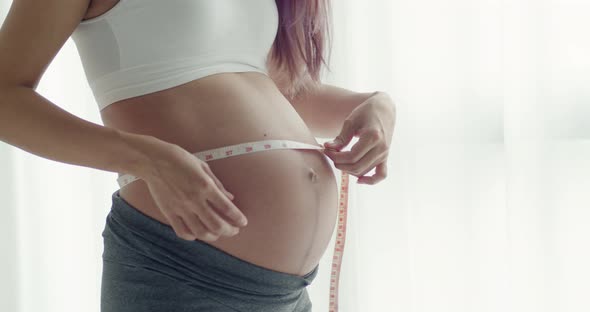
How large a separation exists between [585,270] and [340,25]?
912mm

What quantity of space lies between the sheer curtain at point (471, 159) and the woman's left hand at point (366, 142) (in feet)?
2.58

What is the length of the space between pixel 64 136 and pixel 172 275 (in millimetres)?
232

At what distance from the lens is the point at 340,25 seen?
2.00 meters

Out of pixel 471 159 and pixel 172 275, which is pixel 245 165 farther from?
pixel 471 159

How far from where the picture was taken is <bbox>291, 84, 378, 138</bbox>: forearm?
130 centimetres

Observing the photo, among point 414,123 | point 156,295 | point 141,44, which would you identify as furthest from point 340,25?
point 156,295

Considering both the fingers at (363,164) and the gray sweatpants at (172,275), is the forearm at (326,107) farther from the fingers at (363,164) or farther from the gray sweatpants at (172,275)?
the gray sweatpants at (172,275)

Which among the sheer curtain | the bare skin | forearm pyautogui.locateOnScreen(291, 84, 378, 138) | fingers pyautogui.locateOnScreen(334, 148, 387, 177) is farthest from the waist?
the sheer curtain

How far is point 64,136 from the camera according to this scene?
33.5 inches

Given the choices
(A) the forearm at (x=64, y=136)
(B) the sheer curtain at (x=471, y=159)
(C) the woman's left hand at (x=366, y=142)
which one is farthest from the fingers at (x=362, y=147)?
(B) the sheer curtain at (x=471, y=159)

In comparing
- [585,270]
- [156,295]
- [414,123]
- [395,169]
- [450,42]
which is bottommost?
[585,270]

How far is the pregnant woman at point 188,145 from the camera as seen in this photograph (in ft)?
2.78

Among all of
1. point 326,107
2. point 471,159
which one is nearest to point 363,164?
point 326,107

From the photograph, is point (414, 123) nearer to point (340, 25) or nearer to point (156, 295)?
point (340, 25)
